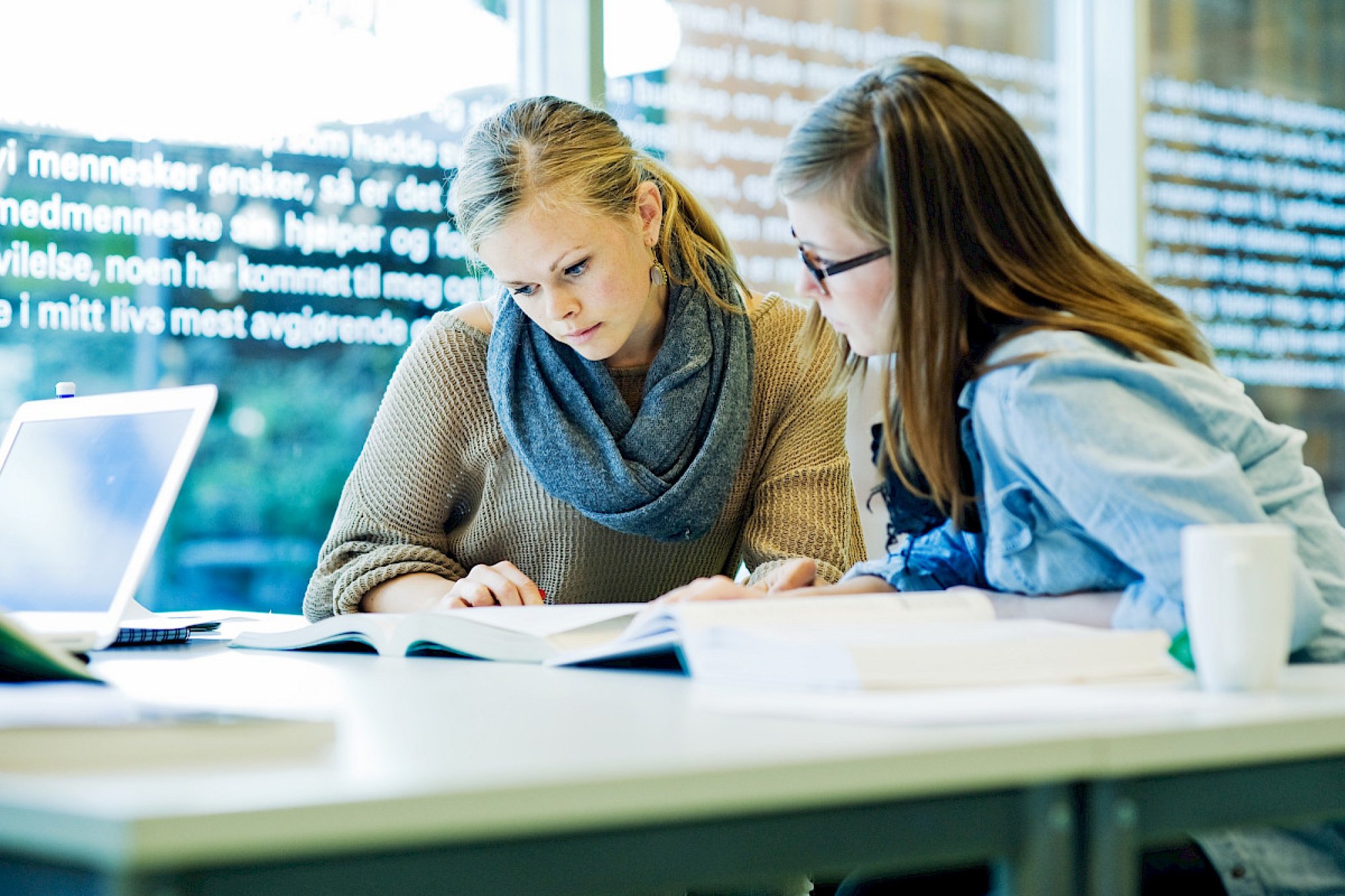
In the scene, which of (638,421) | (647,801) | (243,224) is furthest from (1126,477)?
(243,224)

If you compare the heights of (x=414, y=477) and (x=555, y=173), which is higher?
(x=555, y=173)

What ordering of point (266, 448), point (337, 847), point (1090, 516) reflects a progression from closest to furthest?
1. point (337, 847)
2. point (1090, 516)
3. point (266, 448)

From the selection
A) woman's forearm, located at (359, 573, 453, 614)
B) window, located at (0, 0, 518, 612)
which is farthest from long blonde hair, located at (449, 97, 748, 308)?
window, located at (0, 0, 518, 612)

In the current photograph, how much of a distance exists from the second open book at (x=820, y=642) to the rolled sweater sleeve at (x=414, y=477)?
1.58 feet

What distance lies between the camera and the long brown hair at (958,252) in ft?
3.62

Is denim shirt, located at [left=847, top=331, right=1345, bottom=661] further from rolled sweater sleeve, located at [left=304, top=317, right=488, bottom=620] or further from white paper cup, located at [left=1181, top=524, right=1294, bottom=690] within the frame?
rolled sweater sleeve, located at [left=304, top=317, right=488, bottom=620]

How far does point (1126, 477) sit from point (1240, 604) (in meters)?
0.14

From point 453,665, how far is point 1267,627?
60cm

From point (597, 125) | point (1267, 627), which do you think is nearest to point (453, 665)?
point (1267, 627)

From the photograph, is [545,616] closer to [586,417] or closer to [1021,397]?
[1021,397]

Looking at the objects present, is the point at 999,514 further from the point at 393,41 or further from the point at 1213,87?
the point at 1213,87

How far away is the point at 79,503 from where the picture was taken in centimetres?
127

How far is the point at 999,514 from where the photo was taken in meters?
1.05

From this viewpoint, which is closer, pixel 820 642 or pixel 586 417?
pixel 820 642
